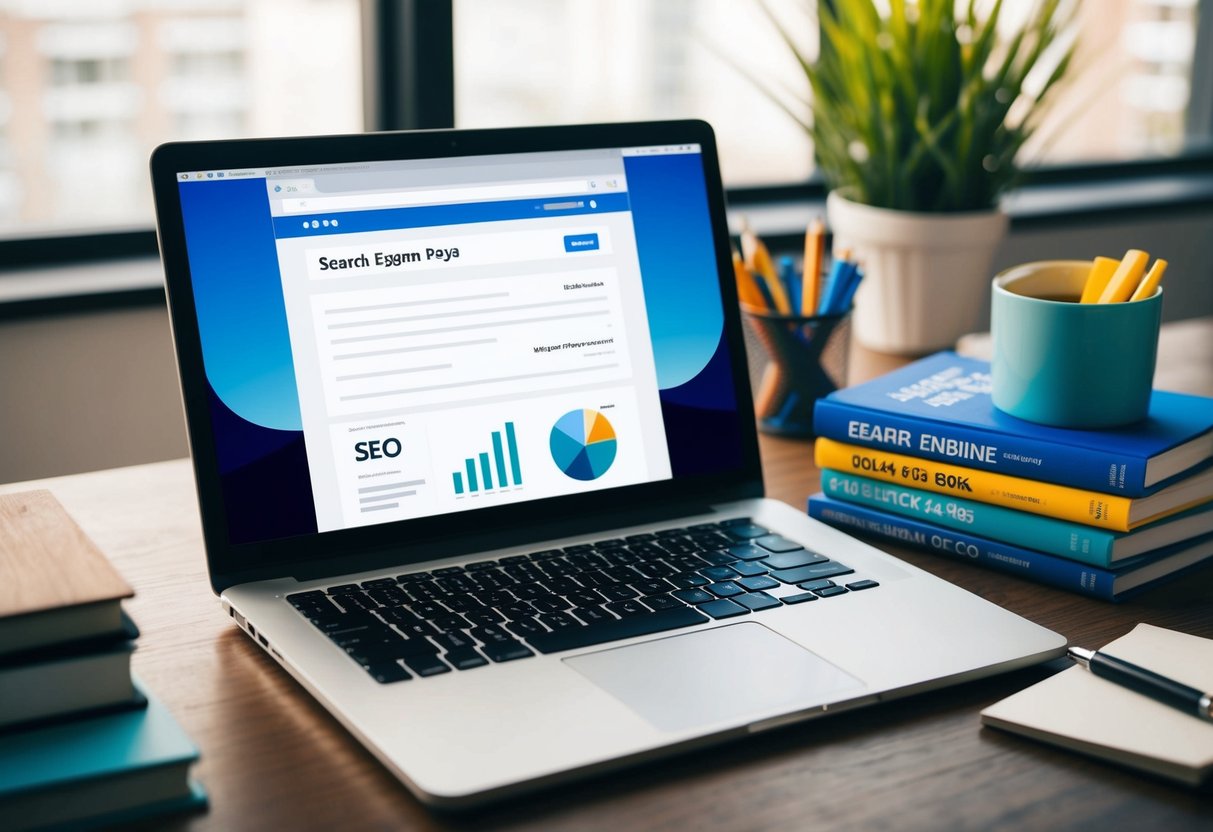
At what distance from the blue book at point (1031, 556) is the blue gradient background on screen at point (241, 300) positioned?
41 centimetres

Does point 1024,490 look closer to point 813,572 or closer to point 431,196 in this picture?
point 813,572

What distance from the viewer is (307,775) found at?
60 centimetres

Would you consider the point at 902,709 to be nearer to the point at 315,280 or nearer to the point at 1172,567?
the point at 1172,567

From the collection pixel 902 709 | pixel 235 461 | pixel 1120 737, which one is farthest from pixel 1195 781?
pixel 235 461

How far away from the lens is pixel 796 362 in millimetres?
1169

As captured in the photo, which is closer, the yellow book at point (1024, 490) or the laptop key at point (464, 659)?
the laptop key at point (464, 659)

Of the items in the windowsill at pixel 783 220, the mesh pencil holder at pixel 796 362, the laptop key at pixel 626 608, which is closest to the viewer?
the laptop key at pixel 626 608

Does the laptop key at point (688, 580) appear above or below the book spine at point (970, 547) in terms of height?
above

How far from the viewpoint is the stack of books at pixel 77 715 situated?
21.1 inches

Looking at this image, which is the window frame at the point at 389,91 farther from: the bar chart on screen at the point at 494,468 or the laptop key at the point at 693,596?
the laptop key at the point at 693,596

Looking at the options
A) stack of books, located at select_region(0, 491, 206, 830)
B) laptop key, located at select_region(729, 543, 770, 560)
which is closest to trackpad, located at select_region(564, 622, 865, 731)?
laptop key, located at select_region(729, 543, 770, 560)

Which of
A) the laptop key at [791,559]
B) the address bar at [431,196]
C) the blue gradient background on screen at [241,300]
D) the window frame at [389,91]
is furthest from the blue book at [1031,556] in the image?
the window frame at [389,91]

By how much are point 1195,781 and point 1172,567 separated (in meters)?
0.30

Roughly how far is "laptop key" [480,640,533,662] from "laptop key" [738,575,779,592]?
16 cm
